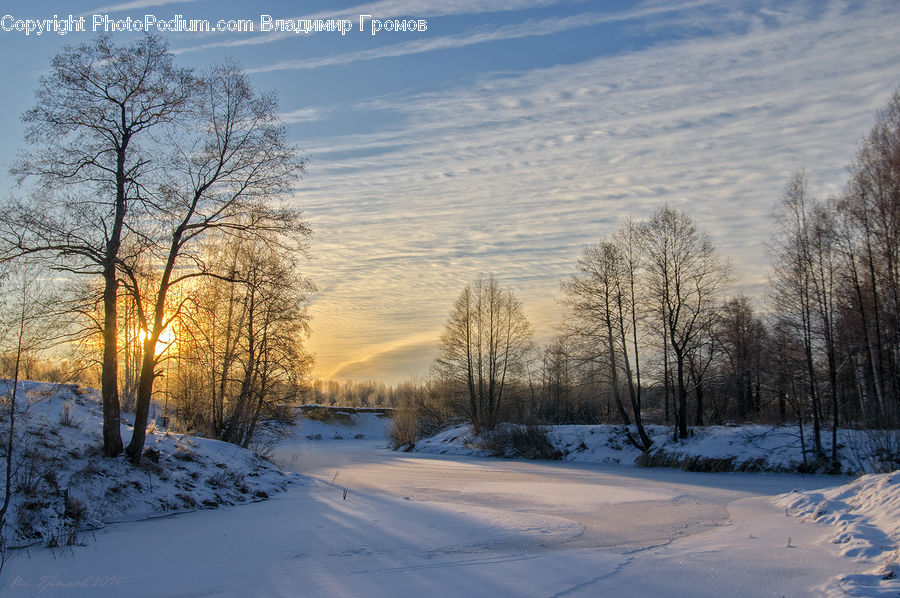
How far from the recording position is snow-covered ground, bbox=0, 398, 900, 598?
268 inches

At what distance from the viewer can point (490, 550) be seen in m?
8.80

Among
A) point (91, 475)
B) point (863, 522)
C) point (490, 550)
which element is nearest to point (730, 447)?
point (863, 522)

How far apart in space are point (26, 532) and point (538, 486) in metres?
13.3

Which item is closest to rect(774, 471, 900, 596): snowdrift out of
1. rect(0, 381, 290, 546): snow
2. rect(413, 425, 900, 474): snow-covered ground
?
rect(413, 425, 900, 474): snow-covered ground

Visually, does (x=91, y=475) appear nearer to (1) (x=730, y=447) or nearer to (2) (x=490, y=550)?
(2) (x=490, y=550)

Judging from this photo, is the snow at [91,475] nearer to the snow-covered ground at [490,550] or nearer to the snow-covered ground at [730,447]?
the snow-covered ground at [490,550]

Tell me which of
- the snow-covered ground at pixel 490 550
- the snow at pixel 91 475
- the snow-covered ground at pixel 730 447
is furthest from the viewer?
the snow-covered ground at pixel 730 447

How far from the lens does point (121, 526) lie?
11.5 m

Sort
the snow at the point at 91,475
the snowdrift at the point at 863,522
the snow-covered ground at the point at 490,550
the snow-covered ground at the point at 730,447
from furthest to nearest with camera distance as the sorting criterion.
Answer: the snow-covered ground at the point at 730,447 → the snow at the point at 91,475 → the snow-covered ground at the point at 490,550 → the snowdrift at the point at 863,522

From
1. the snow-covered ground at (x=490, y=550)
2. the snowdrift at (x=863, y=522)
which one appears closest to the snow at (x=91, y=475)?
the snow-covered ground at (x=490, y=550)

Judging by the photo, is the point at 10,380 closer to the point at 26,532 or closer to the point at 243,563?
the point at 26,532

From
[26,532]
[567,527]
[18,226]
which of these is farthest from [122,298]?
[567,527]

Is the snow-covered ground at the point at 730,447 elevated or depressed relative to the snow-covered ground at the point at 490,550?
depressed

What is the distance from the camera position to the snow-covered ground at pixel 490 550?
682cm
